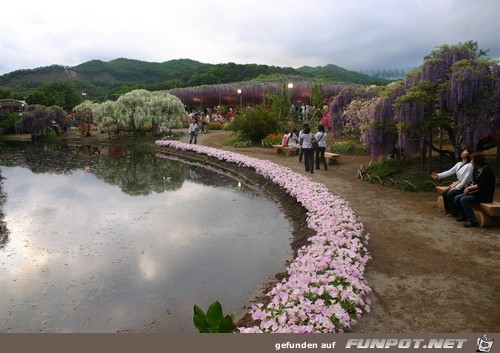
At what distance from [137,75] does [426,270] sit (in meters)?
115

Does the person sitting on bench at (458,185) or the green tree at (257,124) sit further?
the green tree at (257,124)

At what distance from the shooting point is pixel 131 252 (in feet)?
24.0

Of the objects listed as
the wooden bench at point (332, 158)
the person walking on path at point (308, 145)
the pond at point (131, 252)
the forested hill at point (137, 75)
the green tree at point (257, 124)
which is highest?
the forested hill at point (137, 75)

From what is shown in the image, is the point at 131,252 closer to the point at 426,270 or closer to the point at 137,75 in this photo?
the point at 426,270

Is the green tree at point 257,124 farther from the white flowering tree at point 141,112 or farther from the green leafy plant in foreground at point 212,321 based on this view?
the green leafy plant in foreground at point 212,321

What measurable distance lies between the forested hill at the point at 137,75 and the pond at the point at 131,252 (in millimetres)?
63657

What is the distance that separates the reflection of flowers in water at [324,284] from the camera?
3984mm

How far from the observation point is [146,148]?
26281mm

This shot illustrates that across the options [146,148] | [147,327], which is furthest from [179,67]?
Result: [147,327]

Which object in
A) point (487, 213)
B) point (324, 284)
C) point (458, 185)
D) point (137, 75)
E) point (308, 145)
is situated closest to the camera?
point (324, 284)

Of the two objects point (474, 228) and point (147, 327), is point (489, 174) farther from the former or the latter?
point (147, 327)

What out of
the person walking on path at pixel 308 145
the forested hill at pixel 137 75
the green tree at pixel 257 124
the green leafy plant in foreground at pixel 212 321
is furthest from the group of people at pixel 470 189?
the forested hill at pixel 137 75

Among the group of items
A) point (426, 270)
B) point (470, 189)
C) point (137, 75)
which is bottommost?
point (426, 270)

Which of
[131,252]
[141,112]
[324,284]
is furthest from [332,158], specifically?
[141,112]
